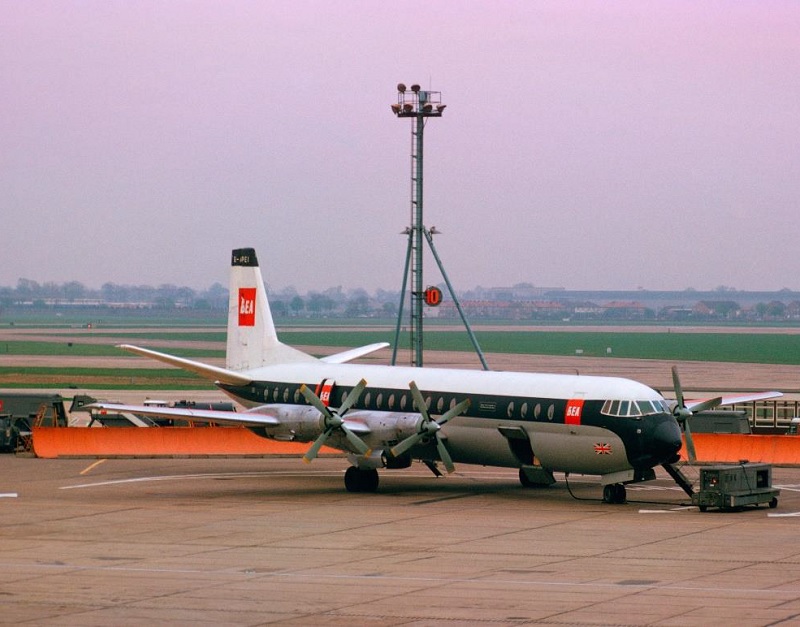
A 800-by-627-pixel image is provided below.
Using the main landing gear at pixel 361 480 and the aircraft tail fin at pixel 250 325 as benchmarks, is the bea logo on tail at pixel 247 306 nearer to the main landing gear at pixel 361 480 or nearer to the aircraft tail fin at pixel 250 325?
the aircraft tail fin at pixel 250 325

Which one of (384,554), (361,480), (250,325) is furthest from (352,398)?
(384,554)

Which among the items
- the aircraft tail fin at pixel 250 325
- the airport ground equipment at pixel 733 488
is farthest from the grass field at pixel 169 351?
the airport ground equipment at pixel 733 488

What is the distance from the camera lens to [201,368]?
146 feet

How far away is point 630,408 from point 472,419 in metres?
5.05

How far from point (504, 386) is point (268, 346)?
12.0 metres

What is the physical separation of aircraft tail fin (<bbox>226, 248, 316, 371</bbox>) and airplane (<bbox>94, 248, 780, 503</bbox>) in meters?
2.51

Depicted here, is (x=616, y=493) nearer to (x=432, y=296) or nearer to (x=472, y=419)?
(x=472, y=419)

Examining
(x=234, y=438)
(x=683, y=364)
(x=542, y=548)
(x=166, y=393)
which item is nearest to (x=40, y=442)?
(x=234, y=438)

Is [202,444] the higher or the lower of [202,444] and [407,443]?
the lower

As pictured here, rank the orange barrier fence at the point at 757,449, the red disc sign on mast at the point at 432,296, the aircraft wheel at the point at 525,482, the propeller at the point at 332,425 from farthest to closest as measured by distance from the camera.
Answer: the red disc sign on mast at the point at 432,296 < the orange barrier fence at the point at 757,449 < the aircraft wheel at the point at 525,482 < the propeller at the point at 332,425

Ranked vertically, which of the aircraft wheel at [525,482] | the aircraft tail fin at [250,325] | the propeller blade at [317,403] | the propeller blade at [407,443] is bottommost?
the aircraft wheel at [525,482]

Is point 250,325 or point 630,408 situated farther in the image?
point 250,325

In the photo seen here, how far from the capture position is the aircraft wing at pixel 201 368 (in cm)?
4387

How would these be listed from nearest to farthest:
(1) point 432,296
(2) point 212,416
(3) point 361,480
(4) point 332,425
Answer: (4) point 332,425
(3) point 361,480
(2) point 212,416
(1) point 432,296
